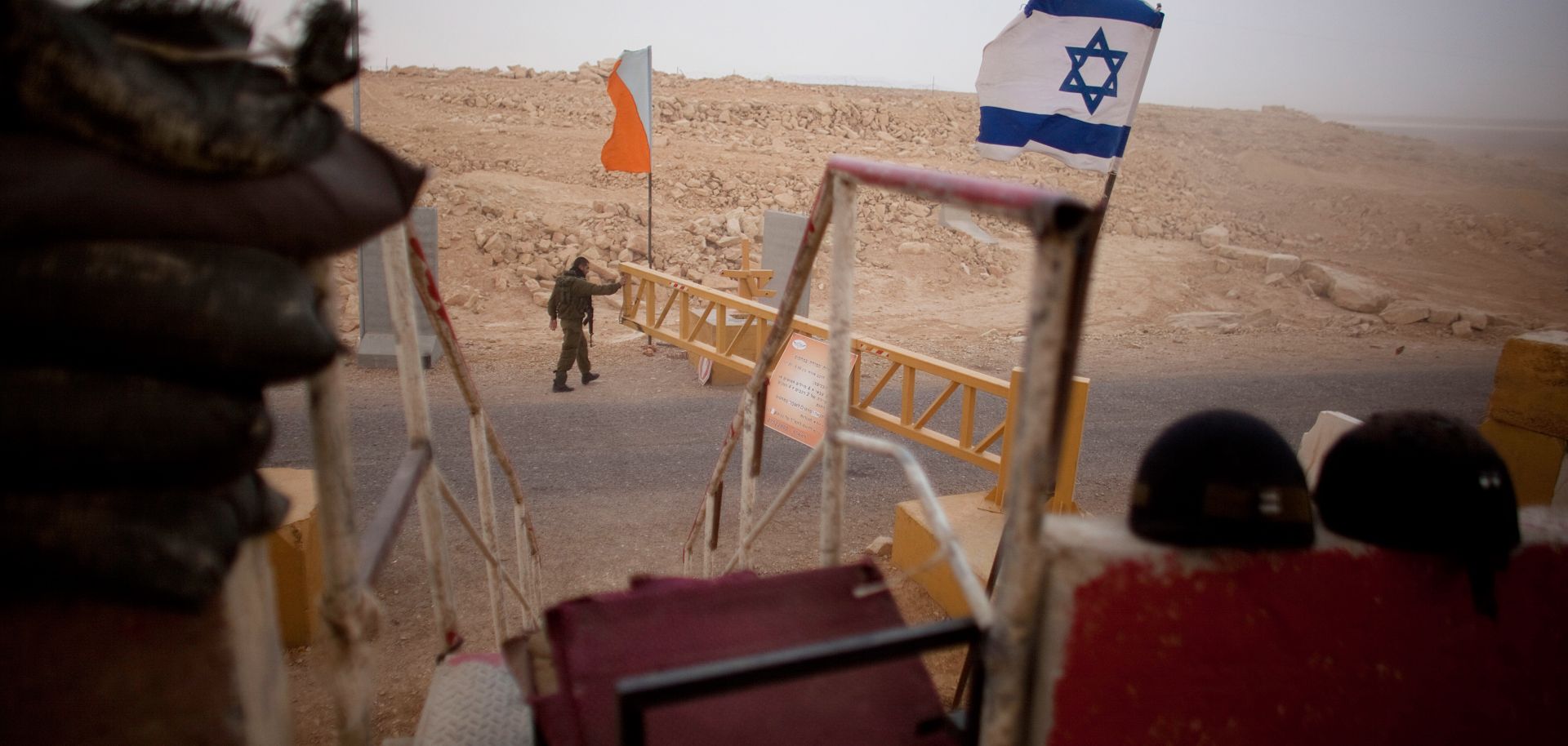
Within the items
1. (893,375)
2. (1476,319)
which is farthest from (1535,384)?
(1476,319)

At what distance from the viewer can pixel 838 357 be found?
2152 mm

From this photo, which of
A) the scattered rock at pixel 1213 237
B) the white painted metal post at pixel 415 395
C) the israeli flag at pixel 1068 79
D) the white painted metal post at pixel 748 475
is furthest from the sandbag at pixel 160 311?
the scattered rock at pixel 1213 237

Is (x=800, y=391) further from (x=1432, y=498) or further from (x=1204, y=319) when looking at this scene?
(x=1204, y=319)

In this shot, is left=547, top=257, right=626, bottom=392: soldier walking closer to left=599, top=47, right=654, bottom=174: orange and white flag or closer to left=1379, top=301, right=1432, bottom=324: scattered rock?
left=599, top=47, right=654, bottom=174: orange and white flag

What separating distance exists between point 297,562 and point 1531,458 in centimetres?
627

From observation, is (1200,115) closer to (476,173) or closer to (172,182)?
(476,173)

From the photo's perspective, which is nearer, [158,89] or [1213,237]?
[158,89]

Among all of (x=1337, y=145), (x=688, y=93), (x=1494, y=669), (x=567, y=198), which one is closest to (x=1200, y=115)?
(x=1337, y=145)

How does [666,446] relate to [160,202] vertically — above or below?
below

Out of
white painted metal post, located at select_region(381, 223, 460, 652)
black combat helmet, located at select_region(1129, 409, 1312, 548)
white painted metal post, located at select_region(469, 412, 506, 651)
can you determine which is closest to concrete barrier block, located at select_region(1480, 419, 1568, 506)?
black combat helmet, located at select_region(1129, 409, 1312, 548)

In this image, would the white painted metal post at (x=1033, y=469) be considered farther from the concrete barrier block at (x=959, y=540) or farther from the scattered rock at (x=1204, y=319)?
the scattered rock at (x=1204, y=319)

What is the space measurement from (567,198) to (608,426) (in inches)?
404

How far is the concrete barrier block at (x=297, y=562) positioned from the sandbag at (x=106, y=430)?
314 cm

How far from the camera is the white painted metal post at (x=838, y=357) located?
2.07 m
